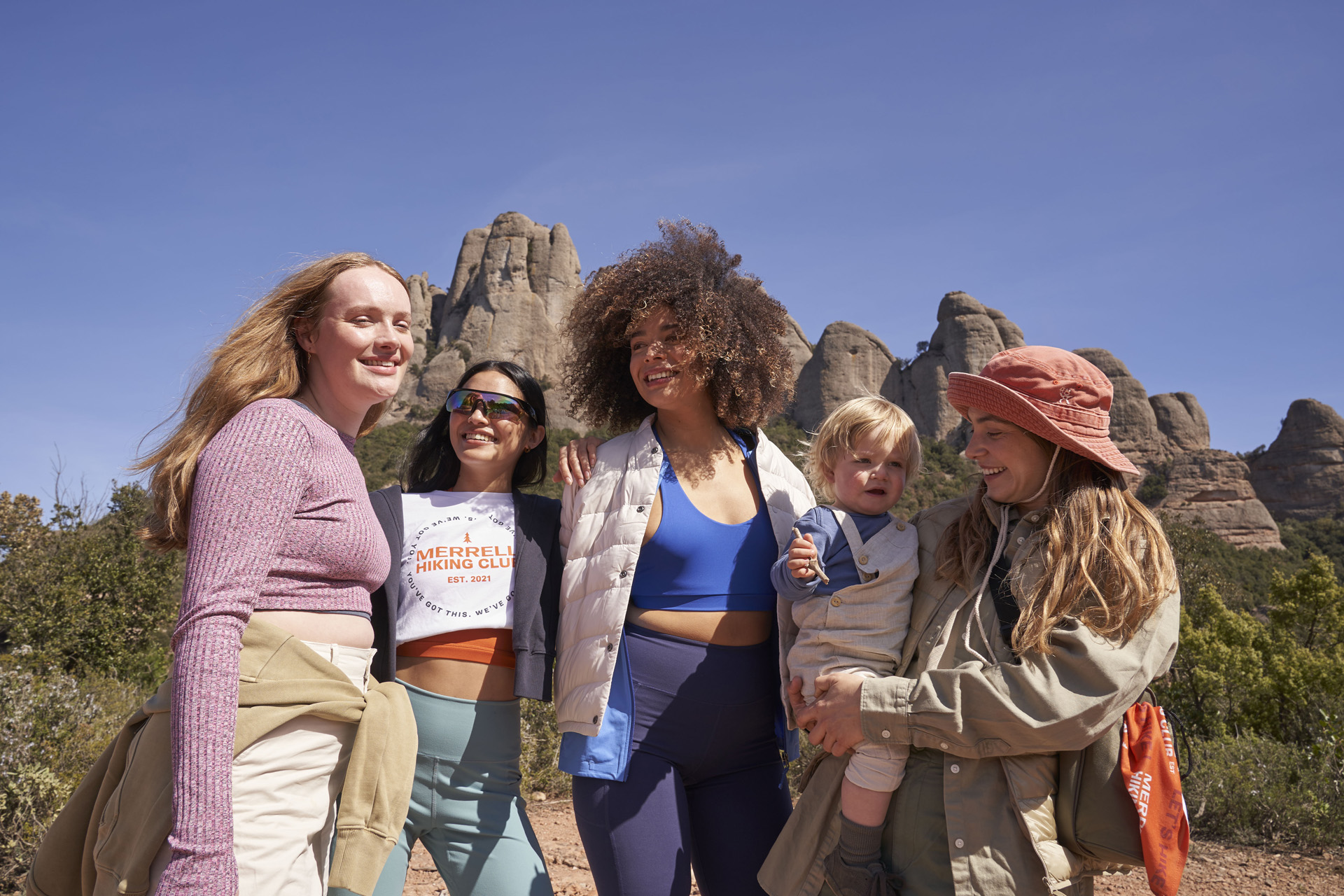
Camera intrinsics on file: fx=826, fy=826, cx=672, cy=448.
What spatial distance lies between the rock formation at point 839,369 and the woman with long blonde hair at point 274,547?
1921 inches

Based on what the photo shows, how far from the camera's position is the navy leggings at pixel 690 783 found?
227 cm

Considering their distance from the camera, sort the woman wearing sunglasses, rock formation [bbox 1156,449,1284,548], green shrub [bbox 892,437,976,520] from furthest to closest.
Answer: rock formation [bbox 1156,449,1284,548], green shrub [bbox 892,437,976,520], the woman wearing sunglasses

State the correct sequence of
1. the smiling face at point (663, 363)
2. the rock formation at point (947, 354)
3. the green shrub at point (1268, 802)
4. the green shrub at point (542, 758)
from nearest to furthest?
the smiling face at point (663, 363), the green shrub at point (1268, 802), the green shrub at point (542, 758), the rock formation at point (947, 354)

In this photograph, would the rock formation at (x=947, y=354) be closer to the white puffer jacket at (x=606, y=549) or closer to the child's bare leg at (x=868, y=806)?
the white puffer jacket at (x=606, y=549)

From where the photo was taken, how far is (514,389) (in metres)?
2.96

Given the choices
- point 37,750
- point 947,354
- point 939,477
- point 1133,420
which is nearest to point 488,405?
point 37,750

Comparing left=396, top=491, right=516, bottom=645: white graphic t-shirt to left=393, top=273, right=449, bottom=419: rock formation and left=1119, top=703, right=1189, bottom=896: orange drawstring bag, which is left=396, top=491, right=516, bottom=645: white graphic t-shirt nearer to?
left=1119, top=703, right=1189, bottom=896: orange drawstring bag

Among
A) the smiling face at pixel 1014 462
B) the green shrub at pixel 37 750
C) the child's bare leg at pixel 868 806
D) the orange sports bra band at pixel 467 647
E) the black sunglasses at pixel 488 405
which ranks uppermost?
the black sunglasses at pixel 488 405

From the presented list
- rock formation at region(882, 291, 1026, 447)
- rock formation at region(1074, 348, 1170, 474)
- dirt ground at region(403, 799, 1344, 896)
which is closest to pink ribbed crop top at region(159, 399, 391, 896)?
dirt ground at region(403, 799, 1344, 896)

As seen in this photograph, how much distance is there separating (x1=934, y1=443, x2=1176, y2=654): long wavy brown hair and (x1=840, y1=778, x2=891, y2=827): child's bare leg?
0.51 meters

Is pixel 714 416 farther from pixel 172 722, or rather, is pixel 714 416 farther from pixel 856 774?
pixel 172 722

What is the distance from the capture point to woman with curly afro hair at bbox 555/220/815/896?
7.63 ft

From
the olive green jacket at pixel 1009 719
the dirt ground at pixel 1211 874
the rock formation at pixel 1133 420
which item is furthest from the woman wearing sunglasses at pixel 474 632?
the rock formation at pixel 1133 420

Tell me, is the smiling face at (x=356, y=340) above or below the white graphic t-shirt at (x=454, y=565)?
above
